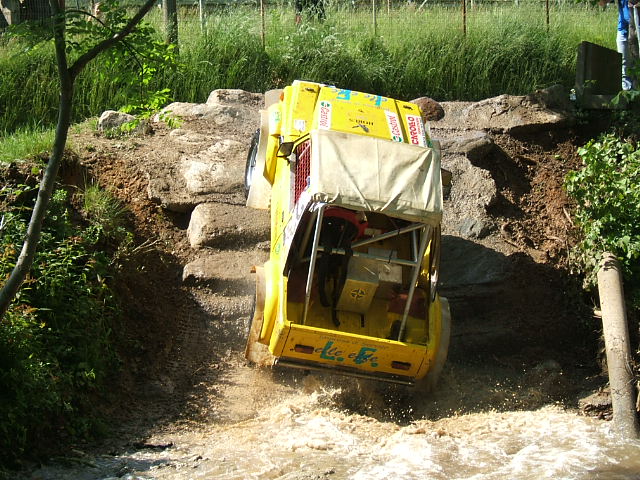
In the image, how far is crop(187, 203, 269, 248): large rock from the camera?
11.5 metres

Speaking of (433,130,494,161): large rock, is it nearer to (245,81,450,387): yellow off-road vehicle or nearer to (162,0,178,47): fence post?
(245,81,450,387): yellow off-road vehicle

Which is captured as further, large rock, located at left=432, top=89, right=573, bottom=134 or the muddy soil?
large rock, located at left=432, top=89, right=573, bottom=134

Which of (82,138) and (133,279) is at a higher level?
(82,138)

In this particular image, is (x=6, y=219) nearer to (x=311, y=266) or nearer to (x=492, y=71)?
(x=311, y=266)

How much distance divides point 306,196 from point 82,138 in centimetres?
556

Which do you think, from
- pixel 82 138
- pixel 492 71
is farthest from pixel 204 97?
pixel 492 71

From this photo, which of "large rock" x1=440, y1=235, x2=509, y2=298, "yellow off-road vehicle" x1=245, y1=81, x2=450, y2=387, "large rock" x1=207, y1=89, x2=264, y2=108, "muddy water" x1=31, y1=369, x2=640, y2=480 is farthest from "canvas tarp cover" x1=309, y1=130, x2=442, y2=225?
"large rock" x1=207, y1=89, x2=264, y2=108

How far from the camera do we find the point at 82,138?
513 inches

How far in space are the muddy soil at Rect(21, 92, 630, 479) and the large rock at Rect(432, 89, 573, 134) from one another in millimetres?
948

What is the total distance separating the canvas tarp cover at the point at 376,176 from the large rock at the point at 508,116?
18.0 feet

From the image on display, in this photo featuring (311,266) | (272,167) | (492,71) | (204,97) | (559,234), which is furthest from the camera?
(492,71)

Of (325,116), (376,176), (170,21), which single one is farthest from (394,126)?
(170,21)

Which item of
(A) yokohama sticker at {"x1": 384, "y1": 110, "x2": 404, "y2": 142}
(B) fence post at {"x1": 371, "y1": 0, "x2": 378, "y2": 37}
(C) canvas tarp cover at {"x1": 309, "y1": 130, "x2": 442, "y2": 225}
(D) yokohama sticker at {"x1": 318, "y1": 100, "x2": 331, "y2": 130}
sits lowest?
(C) canvas tarp cover at {"x1": 309, "y1": 130, "x2": 442, "y2": 225}

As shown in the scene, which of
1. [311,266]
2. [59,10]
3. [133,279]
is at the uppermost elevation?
[59,10]
